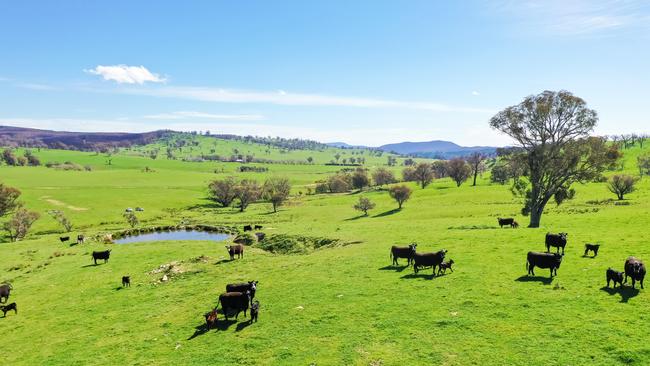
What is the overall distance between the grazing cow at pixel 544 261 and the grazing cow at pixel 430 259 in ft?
19.2

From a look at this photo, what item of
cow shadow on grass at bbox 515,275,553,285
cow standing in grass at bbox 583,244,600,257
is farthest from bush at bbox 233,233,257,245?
cow standing in grass at bbox 583,244,600,257

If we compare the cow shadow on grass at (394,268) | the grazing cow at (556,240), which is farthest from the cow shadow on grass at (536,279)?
the cow shadow on grass at (394,268)

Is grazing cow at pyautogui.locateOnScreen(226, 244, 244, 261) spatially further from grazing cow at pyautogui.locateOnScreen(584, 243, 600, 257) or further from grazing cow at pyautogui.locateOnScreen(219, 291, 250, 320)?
grazing cow at pyautogui.locateOnScreen(584, 243, 600, 257)

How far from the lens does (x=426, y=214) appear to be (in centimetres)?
7256

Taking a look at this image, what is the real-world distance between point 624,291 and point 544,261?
473 cm

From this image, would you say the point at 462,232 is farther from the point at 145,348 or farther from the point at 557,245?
the point at 145,348

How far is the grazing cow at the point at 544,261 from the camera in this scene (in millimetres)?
25516

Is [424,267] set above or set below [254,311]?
above

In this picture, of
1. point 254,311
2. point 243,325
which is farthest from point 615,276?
point 243,325

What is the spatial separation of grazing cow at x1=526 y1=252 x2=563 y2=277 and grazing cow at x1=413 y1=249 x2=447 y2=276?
585cm

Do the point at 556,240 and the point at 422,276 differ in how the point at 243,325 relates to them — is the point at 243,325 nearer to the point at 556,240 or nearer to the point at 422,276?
the point at 422,276

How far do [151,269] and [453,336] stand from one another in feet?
108

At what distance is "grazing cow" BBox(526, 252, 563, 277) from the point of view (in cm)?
2552

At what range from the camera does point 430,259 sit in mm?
28750
